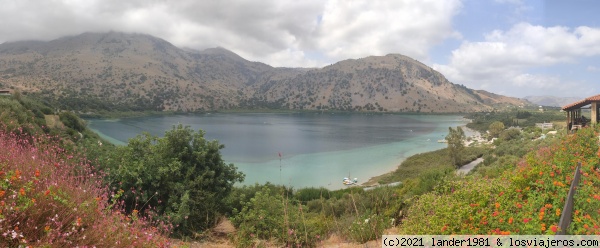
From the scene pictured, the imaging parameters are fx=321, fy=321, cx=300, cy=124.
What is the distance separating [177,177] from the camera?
10664 millimetres

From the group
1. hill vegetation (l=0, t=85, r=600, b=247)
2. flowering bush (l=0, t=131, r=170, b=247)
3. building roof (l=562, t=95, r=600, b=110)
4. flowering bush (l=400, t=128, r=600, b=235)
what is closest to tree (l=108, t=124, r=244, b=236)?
Answer: hill vegetation (l=0, t=85, r=600, b=247)

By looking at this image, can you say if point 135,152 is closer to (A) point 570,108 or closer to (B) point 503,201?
(B) point 503,201

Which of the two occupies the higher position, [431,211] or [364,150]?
[431,211]

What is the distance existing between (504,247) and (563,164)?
5252mm

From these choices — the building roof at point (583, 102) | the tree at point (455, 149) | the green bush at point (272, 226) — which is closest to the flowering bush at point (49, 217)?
the green bush at point (272, 226)

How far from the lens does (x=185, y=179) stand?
35.0 ft

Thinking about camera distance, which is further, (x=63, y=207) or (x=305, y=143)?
(x=305, y=143)

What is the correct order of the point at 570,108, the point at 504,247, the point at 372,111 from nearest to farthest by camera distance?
the point at 504,247
the point at 570,108
the point at 372,111

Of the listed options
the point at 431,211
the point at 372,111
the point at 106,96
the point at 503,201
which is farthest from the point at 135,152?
the point at 372,111

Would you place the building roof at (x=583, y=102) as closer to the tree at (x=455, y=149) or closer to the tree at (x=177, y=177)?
the tree at (x=455, y=149)

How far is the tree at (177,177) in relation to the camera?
927cm

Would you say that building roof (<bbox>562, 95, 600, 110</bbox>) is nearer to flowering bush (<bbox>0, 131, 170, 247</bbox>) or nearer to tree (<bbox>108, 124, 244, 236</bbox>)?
tree (<bbox>108, 124, 244, 236</bbox>)

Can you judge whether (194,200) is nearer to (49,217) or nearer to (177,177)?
(177,177)

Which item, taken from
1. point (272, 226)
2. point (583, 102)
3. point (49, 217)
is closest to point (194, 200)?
point (272, 226)
